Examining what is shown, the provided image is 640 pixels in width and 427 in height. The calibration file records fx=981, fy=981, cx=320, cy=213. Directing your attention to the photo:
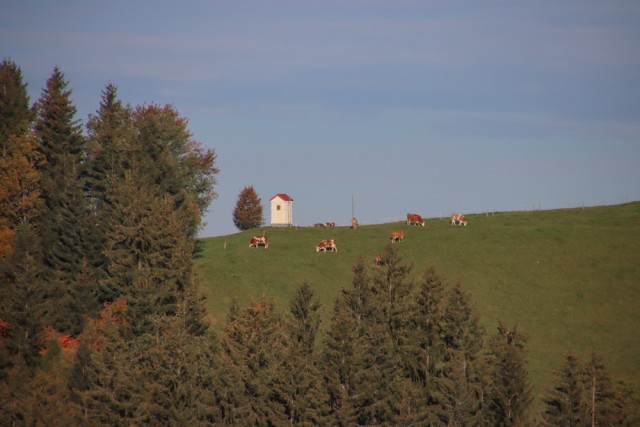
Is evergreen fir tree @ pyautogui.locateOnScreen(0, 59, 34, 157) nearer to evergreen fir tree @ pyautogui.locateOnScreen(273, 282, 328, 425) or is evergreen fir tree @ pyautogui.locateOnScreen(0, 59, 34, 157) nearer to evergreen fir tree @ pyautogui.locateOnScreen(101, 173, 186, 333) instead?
evergreen fir tree @ pyautogui.locateOnScreen(101, 173, 186, 333)

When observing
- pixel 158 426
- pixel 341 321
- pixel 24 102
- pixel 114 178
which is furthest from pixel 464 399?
pixel 24 102

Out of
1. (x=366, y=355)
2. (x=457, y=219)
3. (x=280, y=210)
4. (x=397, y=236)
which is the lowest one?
(x=366, y=355)

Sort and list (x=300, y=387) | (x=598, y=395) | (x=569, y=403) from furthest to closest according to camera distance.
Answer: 1. (x=300, y=387)
2. (x=598, y=395)
3. (x=569, y=403)

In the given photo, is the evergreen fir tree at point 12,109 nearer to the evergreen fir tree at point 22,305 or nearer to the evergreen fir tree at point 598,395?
the evergreen fir tree at point 22,305

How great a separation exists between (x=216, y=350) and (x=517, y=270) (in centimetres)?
4059

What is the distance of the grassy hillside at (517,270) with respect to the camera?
91438 millimetres

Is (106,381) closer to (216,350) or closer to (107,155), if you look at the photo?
(216,350)

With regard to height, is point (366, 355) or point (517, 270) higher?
point (517, 270)

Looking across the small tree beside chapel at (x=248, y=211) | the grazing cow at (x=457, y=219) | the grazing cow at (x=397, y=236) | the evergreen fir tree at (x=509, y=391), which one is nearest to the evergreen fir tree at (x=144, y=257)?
the grazing cow at (x=397, y=236)

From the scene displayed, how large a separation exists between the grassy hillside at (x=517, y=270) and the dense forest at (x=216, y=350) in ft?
21.7

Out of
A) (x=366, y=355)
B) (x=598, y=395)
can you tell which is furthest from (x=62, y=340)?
(x=598, y=395)

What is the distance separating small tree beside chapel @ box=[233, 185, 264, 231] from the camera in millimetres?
150000

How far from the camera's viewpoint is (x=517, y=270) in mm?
105812

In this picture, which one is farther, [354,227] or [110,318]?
[354,227]
